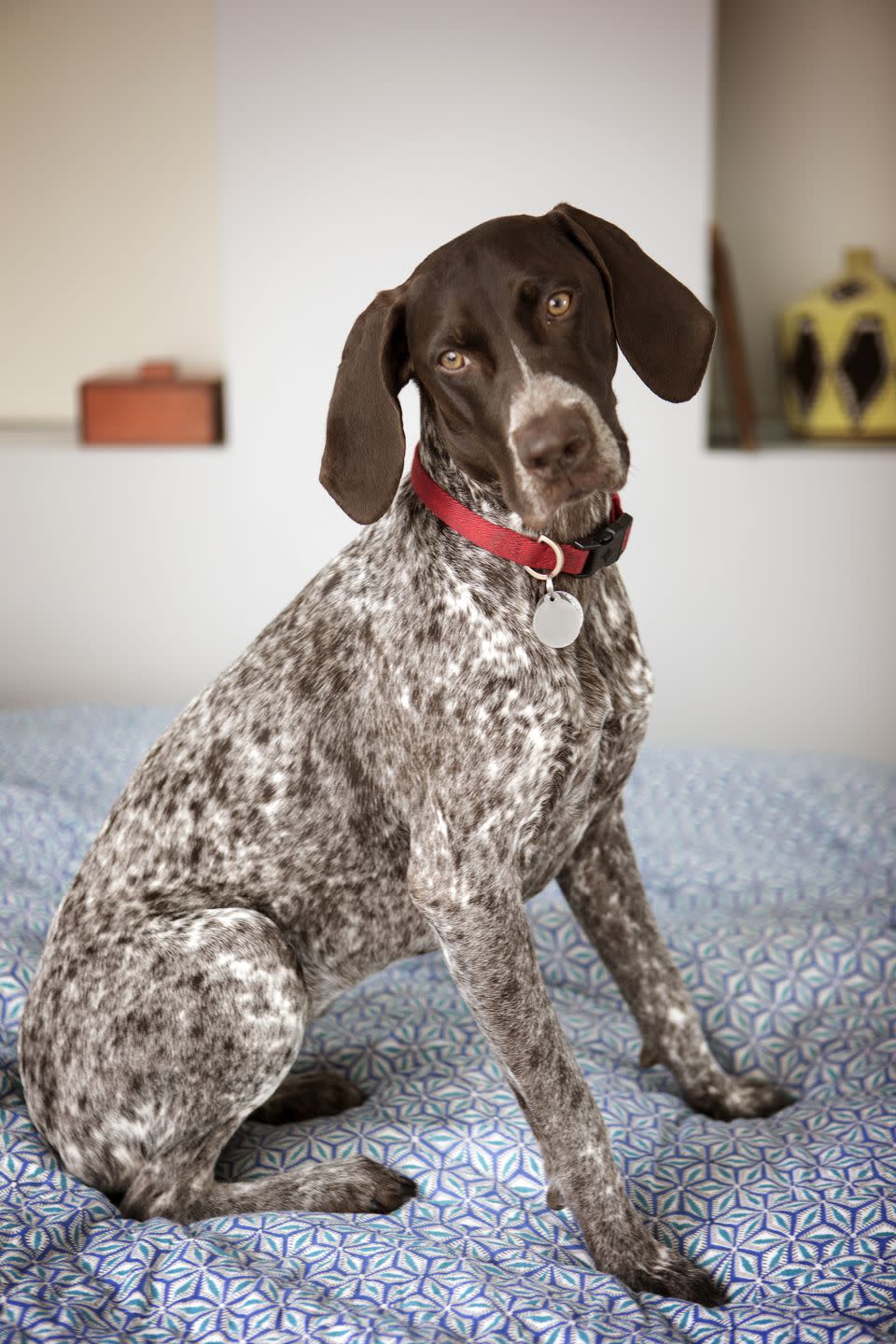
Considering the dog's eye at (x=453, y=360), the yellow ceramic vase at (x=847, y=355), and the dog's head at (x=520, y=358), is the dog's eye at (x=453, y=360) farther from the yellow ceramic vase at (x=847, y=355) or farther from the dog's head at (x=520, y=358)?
the yellow ceramic vase at (x=847, y=355)

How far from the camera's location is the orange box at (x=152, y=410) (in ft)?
15.4

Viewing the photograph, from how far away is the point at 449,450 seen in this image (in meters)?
1.77

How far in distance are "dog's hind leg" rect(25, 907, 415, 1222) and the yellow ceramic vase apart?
3143mm

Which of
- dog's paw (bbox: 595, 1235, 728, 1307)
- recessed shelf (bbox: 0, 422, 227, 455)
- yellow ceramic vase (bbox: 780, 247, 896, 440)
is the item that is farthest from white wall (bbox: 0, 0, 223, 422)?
dog's paw (bbox: 595, 1235, 728, 1307)

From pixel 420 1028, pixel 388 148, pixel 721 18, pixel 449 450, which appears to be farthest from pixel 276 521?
pixel 449 450

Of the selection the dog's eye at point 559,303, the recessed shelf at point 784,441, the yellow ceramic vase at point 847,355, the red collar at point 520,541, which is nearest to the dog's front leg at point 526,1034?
the red collar at point 520,541

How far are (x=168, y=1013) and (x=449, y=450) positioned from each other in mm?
854

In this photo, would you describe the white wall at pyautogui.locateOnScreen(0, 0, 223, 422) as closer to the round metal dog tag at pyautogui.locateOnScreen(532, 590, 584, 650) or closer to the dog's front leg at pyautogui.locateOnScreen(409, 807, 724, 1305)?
the round metal dog tag at pyautogui.locateOnScreen(532, 590, 584, 650)

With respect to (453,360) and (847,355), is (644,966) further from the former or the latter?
(847,355)

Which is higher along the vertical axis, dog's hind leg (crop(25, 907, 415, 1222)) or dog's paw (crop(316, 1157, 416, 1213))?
dog's hind leg (crop(25, 907, 415, 1222))

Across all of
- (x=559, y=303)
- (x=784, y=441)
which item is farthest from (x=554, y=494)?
(x=784, y=441)

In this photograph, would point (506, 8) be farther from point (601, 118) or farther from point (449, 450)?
point (449, 450)

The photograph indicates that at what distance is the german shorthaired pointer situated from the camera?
5.52ft

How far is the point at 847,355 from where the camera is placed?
14.0 ft
